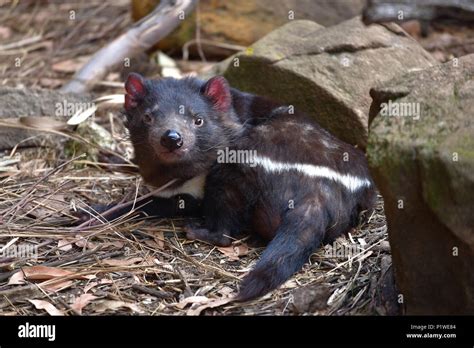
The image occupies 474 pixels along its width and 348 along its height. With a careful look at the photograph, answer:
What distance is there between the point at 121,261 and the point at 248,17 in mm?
4483

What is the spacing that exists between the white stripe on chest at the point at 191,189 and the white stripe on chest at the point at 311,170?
1.48 feet

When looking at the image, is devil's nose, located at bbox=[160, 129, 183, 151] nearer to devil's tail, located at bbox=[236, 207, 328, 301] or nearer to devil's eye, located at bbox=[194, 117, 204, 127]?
devil's eye, located at bbox=[194, 117, 204, 127]

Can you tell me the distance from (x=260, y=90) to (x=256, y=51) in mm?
325

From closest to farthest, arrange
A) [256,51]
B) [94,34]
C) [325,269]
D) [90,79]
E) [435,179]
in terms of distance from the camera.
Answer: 1. [435,179]
2. [325,269]
3. [256,51]
4. [90,79]
5. [94,34]

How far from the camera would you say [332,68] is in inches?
231

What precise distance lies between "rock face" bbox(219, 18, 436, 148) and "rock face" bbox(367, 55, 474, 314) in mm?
1956

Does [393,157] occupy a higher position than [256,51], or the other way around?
[256,51]

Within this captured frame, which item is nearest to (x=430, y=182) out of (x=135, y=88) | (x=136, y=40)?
(x=135, y=88)

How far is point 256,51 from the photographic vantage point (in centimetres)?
611

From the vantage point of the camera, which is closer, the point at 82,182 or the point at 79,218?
the point at 79,218

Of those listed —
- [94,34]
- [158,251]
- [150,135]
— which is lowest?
[158,251]

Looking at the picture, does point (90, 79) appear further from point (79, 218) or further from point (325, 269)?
point (325, 269)

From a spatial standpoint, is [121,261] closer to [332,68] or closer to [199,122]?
[199,122]
